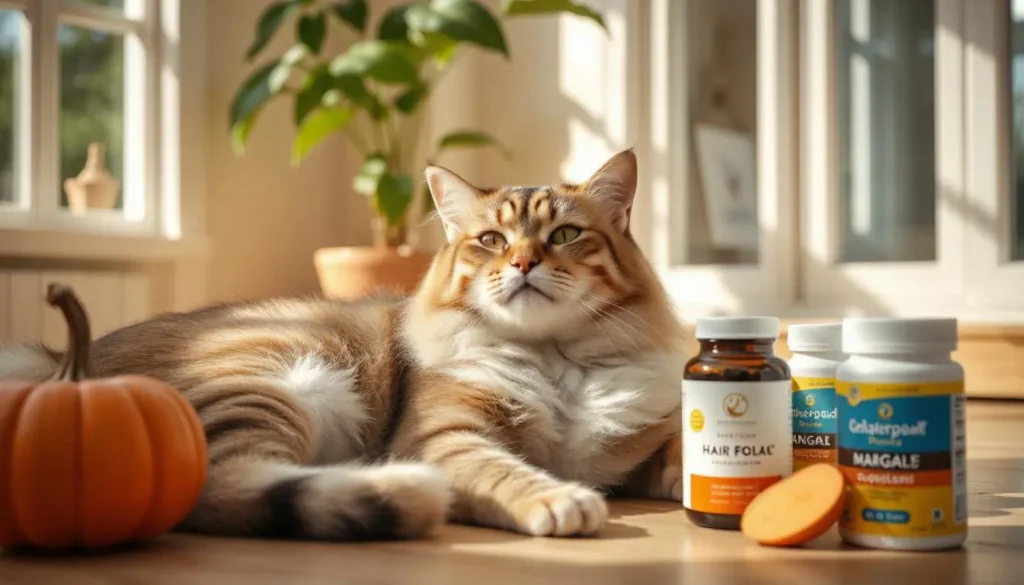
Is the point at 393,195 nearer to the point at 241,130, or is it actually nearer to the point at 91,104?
the point at 241,130

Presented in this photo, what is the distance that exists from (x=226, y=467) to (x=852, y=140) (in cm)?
273

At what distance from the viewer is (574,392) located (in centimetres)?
163

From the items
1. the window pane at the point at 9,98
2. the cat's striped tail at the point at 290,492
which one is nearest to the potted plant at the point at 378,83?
the window pane at the point at 9,98

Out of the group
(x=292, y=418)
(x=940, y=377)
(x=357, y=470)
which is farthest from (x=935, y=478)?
(x=292, y=418)

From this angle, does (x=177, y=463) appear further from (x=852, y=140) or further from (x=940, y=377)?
(x=852, y=140)

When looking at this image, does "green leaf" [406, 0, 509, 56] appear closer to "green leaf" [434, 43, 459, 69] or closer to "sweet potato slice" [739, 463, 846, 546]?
"green leaf" [434, 43, 459, 69]

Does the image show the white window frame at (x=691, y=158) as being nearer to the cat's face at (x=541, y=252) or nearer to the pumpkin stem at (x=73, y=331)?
the cat's face at (x=541, y=252)

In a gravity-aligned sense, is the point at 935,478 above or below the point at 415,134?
below

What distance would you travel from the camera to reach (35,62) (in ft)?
10.4

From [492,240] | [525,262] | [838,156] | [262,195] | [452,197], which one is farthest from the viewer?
[262,195]

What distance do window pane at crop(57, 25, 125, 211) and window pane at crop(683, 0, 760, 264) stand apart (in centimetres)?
201

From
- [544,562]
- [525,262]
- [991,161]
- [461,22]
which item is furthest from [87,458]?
[991,161]

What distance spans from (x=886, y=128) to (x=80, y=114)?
8.67 feet

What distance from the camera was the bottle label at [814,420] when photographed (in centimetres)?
139
